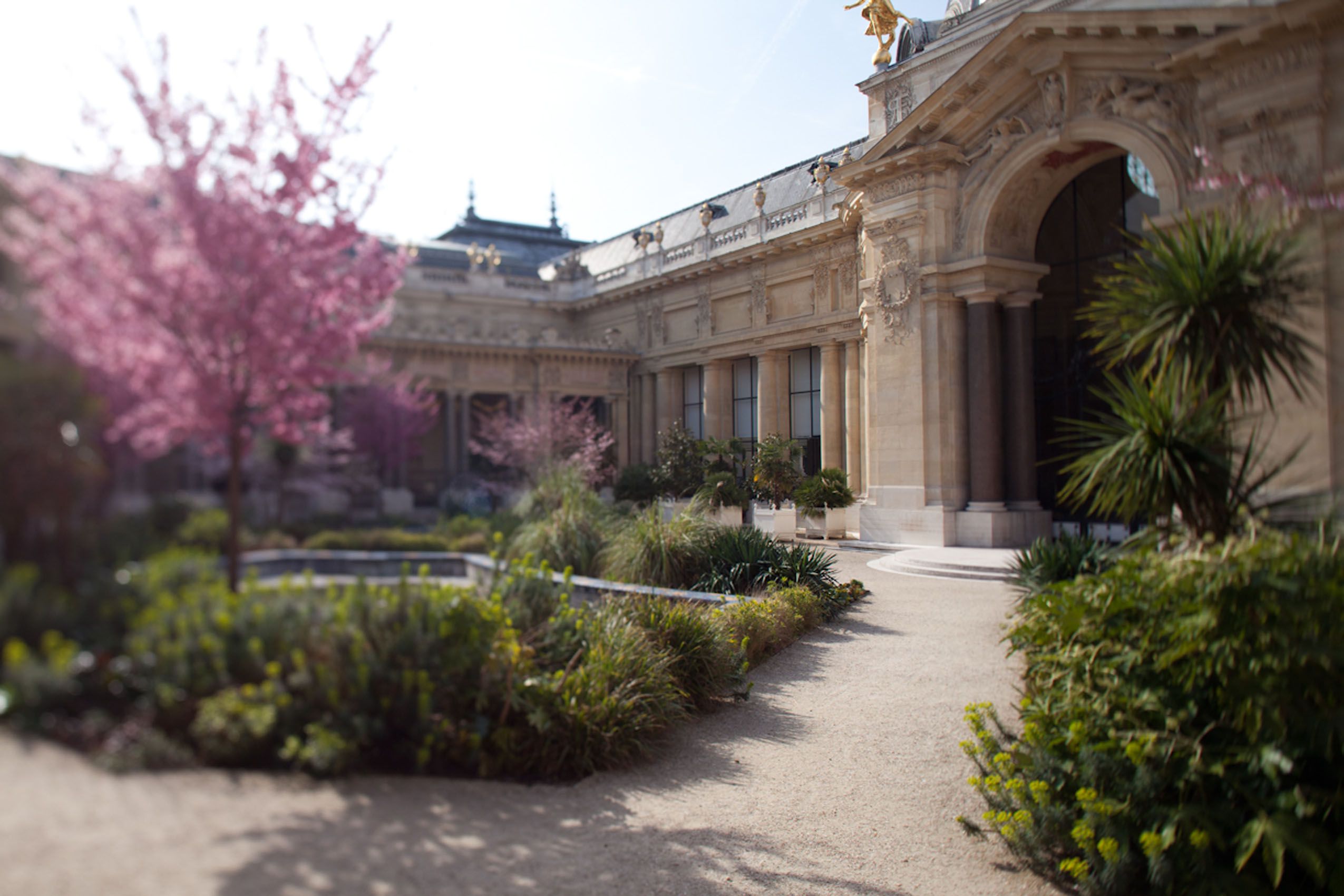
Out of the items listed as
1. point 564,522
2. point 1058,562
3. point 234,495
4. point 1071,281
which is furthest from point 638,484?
point 234,495

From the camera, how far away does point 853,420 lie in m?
29.6

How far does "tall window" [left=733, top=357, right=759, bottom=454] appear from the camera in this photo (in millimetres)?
34438

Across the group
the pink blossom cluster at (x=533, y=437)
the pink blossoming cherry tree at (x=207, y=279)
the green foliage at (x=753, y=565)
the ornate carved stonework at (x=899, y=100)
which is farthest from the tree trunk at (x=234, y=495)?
the ornate carved stonework at (x=899, y=100)

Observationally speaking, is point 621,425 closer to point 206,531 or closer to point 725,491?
point 725,491

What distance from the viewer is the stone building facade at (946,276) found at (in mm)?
5648

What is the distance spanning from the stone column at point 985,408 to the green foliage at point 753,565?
941cm

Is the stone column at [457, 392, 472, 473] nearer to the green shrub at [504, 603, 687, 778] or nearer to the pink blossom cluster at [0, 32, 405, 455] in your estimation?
the pink blossom cluster at [0, 32, 405, 455]

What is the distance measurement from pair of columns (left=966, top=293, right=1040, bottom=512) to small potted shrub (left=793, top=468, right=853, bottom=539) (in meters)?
3.74

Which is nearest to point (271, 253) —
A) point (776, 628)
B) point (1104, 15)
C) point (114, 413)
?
point (114, 413)

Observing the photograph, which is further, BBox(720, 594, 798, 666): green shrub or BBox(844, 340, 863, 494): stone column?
BBox(844, 340, 863, 494): stone column

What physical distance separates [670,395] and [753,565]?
79.4 ft

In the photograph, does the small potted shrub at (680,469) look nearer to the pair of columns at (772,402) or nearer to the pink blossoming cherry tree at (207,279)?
the pair of columns at (772,402)

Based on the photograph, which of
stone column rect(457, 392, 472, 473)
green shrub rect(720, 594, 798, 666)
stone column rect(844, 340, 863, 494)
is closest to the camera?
stone column rect(457, 392, 472, 473)

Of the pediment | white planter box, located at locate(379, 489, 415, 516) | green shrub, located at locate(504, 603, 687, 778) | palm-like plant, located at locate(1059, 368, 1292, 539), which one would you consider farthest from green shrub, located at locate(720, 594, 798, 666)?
the pediment
